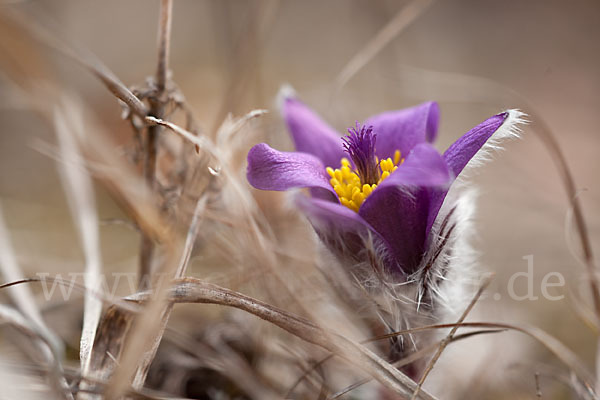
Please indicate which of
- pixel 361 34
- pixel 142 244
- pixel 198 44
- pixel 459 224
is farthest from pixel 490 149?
pixel 198 44

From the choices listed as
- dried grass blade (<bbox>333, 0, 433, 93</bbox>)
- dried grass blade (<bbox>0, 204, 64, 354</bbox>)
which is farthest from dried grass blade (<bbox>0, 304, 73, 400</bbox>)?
dried grass blade (<bbox>333, 0, 433, 93</bbox>)

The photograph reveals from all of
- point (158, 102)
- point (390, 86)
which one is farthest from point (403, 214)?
point (390, 86)

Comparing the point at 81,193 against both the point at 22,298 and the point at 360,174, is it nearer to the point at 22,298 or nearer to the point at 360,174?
the point at 22,298

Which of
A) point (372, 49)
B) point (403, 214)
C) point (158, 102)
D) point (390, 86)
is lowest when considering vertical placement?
point (403, 214)

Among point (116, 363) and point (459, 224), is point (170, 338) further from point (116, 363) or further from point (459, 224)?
point (459, 224)

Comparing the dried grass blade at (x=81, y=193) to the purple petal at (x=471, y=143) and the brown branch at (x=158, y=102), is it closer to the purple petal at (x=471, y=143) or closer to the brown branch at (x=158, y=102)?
the brown branch at (x=158, y=102)

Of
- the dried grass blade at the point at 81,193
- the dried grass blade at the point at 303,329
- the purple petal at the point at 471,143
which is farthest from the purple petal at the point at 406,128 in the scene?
the dried grass blade at the point at 81,193
